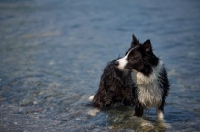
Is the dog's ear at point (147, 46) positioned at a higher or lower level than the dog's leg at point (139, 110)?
higher

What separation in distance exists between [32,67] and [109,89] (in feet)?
12.2

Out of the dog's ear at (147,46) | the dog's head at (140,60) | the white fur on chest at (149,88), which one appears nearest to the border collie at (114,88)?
the white fur on chest at (149,88)

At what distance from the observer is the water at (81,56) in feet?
21.2

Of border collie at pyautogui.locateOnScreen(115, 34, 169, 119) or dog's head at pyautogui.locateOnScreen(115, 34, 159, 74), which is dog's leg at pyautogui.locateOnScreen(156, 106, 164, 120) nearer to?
border collie at pyautogui.locateOnScreen(115, 34, 169, 119)

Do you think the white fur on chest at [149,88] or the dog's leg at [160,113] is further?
the dog's leg at [160,113]

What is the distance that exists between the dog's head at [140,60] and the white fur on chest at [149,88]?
0.13 m

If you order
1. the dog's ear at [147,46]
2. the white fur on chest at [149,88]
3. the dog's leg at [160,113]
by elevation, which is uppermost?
the dog's ear at [147,46]

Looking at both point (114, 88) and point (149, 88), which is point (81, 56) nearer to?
point (114, 88)

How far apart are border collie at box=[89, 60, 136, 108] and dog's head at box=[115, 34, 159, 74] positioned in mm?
491

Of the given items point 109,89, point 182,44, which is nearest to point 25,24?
point 182,44

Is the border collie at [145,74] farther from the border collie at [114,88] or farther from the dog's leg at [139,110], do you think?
the border collie at [114,88]

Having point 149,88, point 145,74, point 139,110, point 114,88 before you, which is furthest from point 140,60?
point 114,88

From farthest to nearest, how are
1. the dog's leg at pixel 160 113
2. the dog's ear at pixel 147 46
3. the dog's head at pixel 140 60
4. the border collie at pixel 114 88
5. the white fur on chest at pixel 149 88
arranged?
the border collie at pixel 114 88 < the dog's leg at pixel 160 113 < the white fur on chest at pixel 149 88 < the dog's head at pixel 140 60 < the dog's ear at pixel 147 46

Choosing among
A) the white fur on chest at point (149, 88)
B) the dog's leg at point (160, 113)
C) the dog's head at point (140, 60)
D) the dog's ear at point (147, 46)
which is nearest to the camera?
the dog's ear at point (147, 46)
